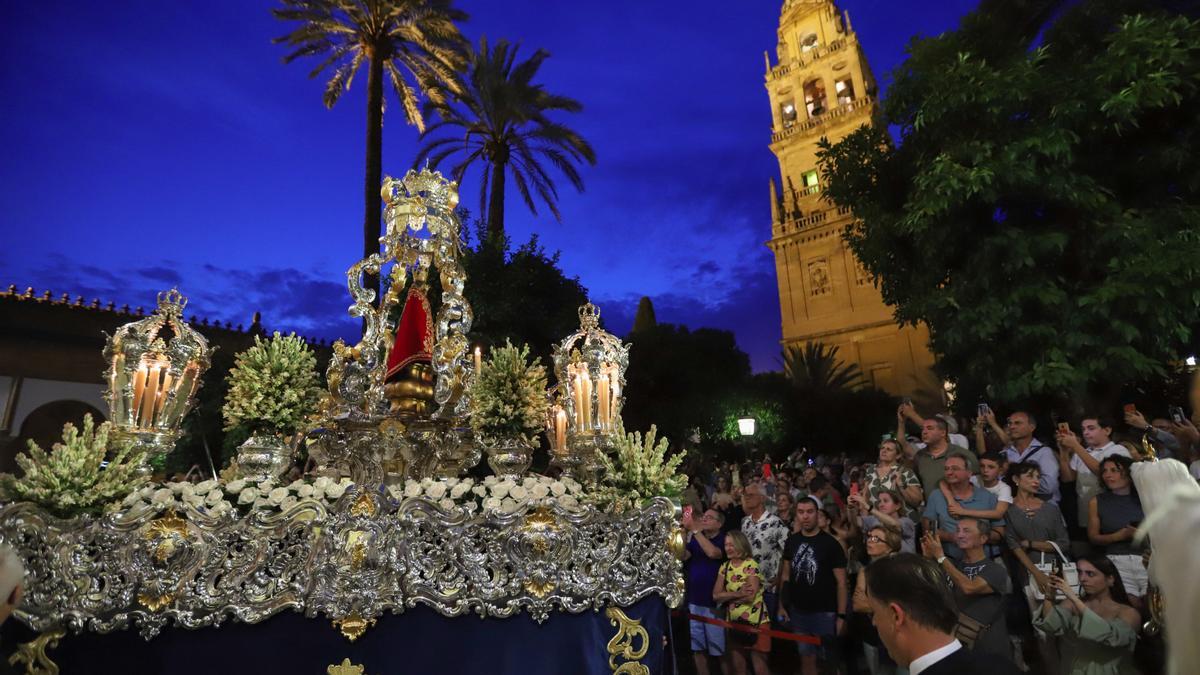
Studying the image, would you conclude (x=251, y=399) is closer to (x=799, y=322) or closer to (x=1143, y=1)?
(x=1143, y=1)

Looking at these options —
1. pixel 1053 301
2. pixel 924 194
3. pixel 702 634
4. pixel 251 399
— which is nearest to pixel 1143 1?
pixel 924 194

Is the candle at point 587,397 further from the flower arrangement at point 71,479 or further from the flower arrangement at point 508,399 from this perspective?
the flower arrangement at point 71,479

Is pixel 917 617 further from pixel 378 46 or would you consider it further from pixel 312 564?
pixel 378 46

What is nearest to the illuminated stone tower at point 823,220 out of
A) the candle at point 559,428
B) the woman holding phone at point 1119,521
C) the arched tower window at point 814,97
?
the arched tower window at point 814,97

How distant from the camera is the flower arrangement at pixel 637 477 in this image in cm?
433

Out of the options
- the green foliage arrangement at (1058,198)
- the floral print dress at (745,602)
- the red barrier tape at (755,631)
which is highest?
the green foliage arrangement at (1058,198)

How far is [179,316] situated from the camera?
5062 mm

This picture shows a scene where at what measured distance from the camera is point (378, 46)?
17.5m

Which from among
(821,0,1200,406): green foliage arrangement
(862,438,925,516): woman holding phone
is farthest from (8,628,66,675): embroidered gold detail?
(821,0,1200,406): green foliage arrangement

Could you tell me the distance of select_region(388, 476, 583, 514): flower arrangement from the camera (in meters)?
3.86

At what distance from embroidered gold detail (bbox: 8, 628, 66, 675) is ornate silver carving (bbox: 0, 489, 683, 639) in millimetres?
84

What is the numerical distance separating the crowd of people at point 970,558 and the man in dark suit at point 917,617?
1061mm

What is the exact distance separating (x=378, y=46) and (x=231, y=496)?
17.1 metres

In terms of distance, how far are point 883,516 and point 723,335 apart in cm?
2586
